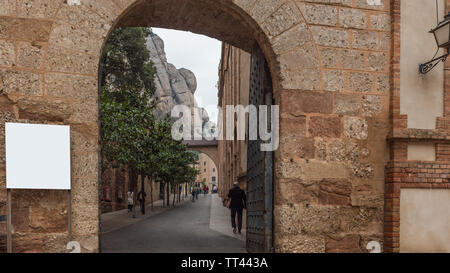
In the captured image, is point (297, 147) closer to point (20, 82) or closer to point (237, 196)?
point (20, 82)

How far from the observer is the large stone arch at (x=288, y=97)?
3.83 meters

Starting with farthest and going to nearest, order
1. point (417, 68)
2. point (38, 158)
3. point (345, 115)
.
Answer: point (417, 68)
point (345, 115)
point (38, 158)

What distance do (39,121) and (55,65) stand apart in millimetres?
630

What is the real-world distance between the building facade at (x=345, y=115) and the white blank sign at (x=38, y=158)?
0.85 ft

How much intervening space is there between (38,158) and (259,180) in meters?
3.38

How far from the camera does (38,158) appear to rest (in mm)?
3617

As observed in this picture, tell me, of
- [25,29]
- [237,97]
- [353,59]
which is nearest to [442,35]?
[353,59]

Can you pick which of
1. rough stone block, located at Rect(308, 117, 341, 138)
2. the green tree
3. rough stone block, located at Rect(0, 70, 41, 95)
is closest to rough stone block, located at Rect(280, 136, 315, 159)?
rough stone block, located at Rect(308, 117, 341, 138)

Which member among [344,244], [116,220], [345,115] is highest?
[345,115]

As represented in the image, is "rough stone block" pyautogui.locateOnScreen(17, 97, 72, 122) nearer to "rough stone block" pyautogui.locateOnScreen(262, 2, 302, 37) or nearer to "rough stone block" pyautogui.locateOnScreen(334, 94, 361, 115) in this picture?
"rough stone block" pyautogui.locateOnScreen(262, 2, 302, 37)

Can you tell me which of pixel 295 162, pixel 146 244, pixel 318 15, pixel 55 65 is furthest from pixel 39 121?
pixel 146 244

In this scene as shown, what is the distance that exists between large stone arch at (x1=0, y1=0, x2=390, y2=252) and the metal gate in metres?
0.76

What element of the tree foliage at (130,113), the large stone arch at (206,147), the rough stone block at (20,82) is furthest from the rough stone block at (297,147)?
the large stone arch at (206,147)

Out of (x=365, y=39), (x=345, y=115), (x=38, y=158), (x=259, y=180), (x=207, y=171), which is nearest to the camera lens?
(x=38, y=158)
